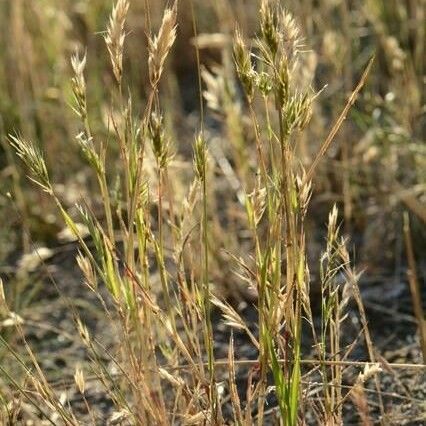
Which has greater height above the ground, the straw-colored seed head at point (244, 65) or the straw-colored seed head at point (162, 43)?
the straw-colored seed head at point (162, 43)

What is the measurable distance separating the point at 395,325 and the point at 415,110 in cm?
68

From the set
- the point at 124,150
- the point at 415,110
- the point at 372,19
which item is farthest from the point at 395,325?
the point at 124,150

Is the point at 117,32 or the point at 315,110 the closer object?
the point at 117,32

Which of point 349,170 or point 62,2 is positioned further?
point 62,2

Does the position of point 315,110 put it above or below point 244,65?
below

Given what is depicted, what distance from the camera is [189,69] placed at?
3789 mm

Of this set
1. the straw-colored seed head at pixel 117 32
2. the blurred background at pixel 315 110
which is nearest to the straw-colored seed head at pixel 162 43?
the straw-colored seed head at pixel 117 32

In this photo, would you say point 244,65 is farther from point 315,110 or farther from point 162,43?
point 315,110

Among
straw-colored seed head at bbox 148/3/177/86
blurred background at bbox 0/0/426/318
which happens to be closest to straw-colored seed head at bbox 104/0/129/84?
straw-colored seed head at bbox 148/3/177/86

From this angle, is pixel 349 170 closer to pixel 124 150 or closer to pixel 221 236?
pixel 221 236

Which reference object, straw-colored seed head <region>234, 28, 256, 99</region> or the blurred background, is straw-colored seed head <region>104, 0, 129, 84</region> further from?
the blurred background

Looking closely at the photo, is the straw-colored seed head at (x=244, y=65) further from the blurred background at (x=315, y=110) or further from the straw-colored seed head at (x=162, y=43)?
the blurred background at (x=315, y=110)

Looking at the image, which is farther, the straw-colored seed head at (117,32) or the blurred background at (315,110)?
the blurred background at (315,110)

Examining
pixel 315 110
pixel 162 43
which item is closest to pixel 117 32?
pixel 162 43
